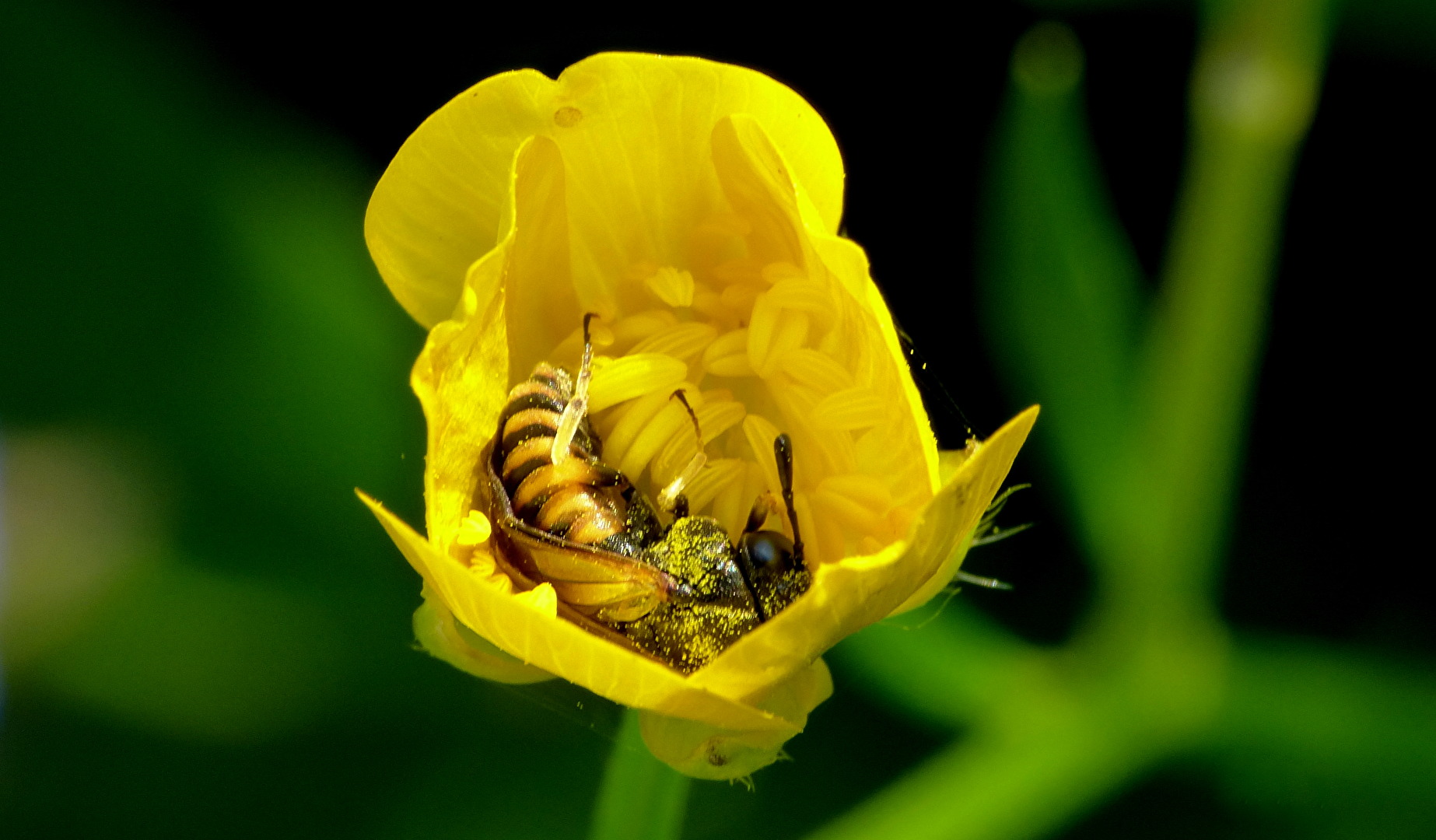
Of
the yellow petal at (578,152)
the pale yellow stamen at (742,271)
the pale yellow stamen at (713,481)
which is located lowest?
the pale yellow stamen at (713,481)

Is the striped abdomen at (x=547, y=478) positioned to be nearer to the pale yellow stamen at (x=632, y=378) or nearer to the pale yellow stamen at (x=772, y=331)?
the pale yellow stamen at (x=632, y=378)

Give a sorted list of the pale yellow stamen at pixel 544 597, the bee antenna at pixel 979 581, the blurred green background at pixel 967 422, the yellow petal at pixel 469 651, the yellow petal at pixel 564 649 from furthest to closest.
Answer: the blurred green background at pixel 967 422 → the bee antenna at pixel 979 581 → the yellow petal at pixel 469 651 → the pale yellow stamen at pixel 544 597 → the yellow petal at pixel 564 649

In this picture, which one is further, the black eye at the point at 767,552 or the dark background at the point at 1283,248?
the dark background at the point at 1283,248

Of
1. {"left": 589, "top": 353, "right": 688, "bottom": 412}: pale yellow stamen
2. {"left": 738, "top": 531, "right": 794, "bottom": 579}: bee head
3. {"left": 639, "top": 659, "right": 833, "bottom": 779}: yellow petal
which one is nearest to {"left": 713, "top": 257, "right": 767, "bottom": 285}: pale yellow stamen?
{"left": 589, "top": 353, "right": 688, "bottom": 412}: pale yellow stamen

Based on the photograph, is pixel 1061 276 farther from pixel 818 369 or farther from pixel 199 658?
pixel 199 658

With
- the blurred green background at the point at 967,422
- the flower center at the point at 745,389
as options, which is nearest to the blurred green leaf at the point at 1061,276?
the blurred green background at the point at 967,422

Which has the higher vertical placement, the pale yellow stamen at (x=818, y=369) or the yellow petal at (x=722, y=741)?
the pale yellow stamen at (x=818, y=369)

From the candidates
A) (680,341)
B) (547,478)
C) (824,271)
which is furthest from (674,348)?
(547,478)
